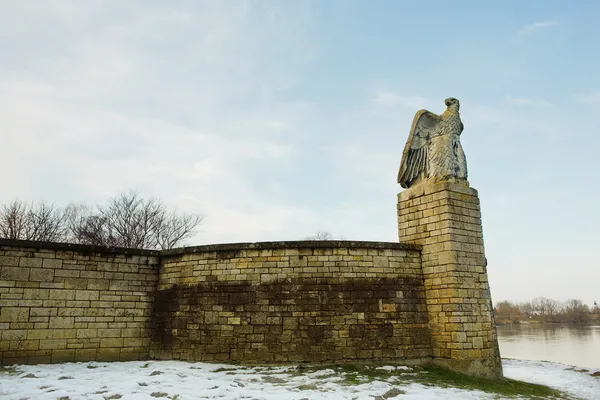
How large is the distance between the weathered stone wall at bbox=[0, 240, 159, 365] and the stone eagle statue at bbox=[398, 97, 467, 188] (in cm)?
679

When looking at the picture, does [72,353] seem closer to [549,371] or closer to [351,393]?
[351,393]

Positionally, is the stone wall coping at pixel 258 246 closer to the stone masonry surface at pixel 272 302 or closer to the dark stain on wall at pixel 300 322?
the stone masonry surface at pixel 272 302

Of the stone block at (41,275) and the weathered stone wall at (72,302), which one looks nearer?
the weathered stone wall at (72,302)

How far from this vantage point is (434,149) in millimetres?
10945

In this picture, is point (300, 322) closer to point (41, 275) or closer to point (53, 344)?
point (53, 344)

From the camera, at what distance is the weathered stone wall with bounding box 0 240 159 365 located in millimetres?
9250

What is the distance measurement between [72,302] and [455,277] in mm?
8262

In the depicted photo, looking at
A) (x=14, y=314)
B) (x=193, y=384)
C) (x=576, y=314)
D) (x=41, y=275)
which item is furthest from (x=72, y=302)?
(x=576, y=314)

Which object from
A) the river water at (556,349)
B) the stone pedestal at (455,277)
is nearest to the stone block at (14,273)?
the stone pedestal at (455,277)

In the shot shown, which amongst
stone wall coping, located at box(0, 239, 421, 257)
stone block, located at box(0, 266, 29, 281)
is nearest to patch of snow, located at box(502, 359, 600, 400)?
stone wall coping, located at box(0, 239, 421, 257)

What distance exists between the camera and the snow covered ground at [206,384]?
673 cm

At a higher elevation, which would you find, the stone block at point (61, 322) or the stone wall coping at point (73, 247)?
the stone wall coping at point (73, 247)

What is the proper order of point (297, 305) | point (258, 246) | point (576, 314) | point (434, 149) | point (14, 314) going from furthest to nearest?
point (576, 314)
point (434, 149)
point (258, 246)
point (297, 305)
point (14, 314)

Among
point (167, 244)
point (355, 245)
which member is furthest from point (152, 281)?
point (167, 244)
